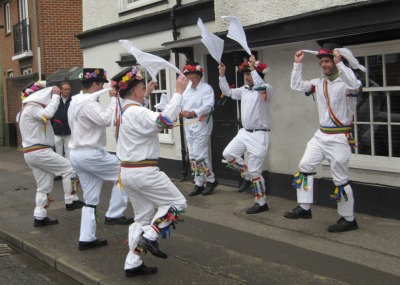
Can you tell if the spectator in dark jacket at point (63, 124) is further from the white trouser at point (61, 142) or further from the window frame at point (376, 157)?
the window frame at point (376, 157)

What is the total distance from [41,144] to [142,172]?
283cm

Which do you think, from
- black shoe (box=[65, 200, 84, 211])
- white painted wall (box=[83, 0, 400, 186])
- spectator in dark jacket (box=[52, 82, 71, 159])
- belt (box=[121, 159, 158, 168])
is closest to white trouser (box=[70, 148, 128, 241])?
belt (box=[121, 159, 158, 168])

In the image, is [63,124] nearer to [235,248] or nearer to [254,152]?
[254,152]

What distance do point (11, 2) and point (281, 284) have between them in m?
18.6

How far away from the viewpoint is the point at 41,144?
692 cm

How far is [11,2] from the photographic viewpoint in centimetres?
1973

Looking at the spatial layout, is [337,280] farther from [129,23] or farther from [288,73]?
[129,23]

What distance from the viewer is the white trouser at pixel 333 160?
5.89m

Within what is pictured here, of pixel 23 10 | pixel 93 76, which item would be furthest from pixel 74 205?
pixel 23 10

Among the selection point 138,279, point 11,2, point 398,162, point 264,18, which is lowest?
point 138,279

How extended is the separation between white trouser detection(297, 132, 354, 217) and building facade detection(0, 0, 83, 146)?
1113 cm

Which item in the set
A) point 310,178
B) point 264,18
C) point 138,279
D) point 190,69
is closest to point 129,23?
point 190,69

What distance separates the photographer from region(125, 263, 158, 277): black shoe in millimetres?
4809

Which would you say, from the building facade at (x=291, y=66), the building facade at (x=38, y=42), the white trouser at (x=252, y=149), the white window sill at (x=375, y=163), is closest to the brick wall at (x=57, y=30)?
the building facade at (x=38, y=42)
